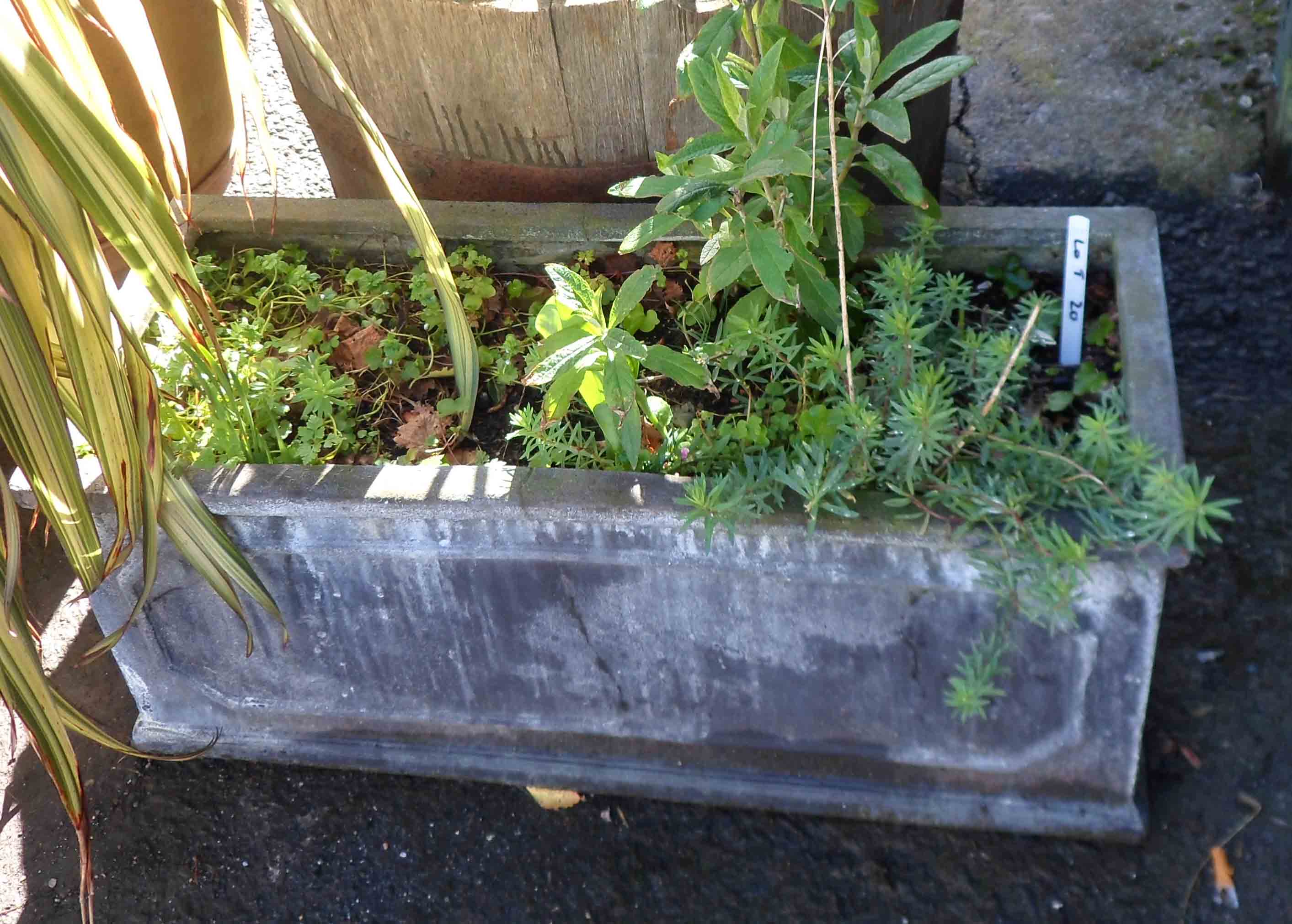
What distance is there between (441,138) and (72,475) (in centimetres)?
90

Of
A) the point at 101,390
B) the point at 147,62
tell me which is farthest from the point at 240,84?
the point at 101,390

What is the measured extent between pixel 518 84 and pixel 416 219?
1.63ft

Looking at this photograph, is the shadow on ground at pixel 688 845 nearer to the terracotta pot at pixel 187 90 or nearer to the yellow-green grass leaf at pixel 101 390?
the yellow-green grass leaf at pixel 101 390

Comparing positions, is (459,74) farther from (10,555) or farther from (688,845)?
(688,845)

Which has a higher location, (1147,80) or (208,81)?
(208,81)

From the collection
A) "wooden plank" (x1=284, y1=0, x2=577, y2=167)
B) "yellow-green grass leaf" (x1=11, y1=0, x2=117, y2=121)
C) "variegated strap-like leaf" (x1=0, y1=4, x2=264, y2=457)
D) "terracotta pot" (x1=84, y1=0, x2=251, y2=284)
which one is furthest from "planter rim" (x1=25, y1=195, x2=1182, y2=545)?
"terracotta pot" (x1=84, y1=0, x2=251, y2=284)

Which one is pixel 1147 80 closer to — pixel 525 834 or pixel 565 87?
pixel 565 87

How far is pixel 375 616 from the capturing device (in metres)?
1.62

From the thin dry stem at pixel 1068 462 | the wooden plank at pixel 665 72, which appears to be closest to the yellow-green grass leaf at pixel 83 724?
the thin dry stem at pixel 1068 462

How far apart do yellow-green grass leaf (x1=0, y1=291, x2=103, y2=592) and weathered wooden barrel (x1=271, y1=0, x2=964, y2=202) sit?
32.8 inches

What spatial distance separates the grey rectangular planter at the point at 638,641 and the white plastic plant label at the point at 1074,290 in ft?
0.20

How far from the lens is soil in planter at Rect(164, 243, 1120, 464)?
1614mm

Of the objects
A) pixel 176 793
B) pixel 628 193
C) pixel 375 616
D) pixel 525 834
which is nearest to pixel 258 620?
pixel 375 616

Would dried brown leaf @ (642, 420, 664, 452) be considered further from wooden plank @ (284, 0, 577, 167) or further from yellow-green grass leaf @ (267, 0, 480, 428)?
wooden plank @ (284, 0, 577, 167)
